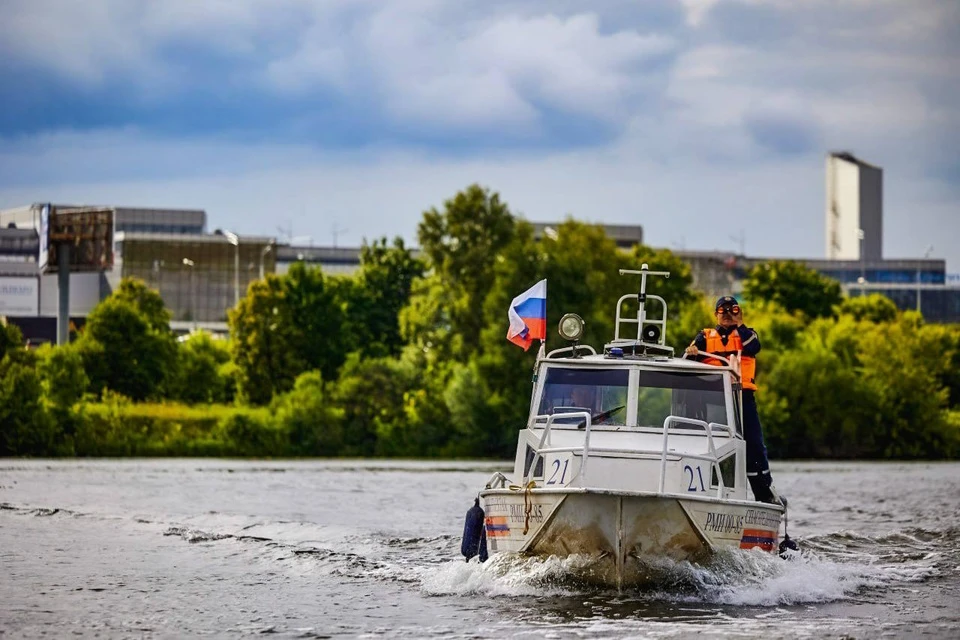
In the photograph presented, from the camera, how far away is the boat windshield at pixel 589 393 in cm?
2191

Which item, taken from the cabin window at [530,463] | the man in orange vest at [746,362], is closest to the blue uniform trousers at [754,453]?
the man in orange vest at [746,362]

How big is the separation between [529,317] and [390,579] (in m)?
4.11

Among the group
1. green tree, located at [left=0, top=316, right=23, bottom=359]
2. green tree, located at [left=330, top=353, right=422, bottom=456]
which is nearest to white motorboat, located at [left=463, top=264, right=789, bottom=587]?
green tree, located at [left=330, top=353, right=422, bottom=456]

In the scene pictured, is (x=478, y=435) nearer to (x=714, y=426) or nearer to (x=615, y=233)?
(x=714, y=426)

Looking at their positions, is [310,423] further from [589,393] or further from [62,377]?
[589,393]

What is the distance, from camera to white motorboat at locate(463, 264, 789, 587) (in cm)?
2009

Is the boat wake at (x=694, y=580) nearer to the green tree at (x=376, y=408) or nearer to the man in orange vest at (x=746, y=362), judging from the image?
the man in orange vest at (x=746, y=362)

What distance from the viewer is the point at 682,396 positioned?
22109mm

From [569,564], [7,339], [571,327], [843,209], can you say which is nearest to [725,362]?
[571,327]

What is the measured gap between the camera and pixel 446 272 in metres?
97.8

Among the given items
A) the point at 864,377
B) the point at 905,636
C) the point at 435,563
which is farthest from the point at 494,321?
the point at 905,636

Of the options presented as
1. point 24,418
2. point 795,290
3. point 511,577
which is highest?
point 795,290

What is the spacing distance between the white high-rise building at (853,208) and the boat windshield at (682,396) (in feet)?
541

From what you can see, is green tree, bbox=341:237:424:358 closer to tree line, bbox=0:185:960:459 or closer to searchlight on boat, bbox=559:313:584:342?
tree line, bbox=0:185:960:459
